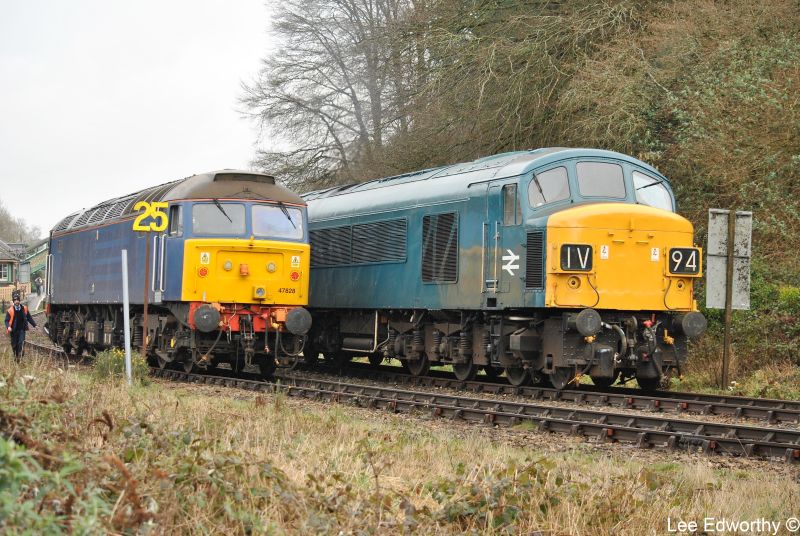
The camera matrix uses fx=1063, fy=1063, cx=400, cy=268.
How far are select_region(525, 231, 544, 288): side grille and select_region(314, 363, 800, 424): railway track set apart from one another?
5.45 feet

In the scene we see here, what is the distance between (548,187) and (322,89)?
29.8 metres

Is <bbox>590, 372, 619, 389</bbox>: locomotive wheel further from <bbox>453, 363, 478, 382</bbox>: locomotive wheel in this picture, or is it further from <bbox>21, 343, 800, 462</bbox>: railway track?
<bbox>21, 343, 800, 462</bbox>: railway track

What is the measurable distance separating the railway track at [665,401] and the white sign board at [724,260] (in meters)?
2.21

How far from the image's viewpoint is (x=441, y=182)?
18125 mm

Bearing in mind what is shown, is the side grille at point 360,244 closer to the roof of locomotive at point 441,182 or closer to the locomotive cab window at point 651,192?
the roof of locomotive at point 441,182

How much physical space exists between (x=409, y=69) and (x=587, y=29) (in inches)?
241

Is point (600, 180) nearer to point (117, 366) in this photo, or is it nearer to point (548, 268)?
point (548, 268)

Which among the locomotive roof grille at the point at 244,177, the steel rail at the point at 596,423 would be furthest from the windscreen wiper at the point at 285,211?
the steel rail at the point at 596,423

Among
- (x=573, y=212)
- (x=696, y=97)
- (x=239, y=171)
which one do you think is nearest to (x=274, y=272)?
(x=239, y=171)

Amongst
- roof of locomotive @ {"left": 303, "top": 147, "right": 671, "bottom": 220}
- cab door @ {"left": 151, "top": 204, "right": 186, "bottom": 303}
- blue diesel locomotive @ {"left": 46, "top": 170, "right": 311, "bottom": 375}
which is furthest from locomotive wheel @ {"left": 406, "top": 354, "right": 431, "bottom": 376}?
cab door @ {"left": 151, "top": 204, "right": 186, "bottom": 303}

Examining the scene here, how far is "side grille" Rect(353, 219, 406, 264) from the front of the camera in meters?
19.0

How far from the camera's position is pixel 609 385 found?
18438 millimetres

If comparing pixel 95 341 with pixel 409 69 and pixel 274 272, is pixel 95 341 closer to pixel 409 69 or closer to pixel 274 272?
pixel 274 272

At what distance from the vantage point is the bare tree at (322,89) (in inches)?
1666
